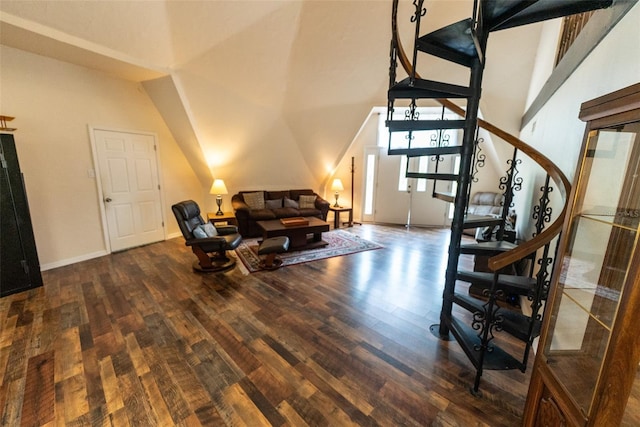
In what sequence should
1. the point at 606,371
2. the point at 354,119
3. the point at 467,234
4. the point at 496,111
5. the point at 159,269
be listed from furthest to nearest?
the point at 467,234 → the point at 354,119 → the point at 496,111 → the point at 159,269 → the point at 606,371

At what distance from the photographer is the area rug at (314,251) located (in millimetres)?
3645

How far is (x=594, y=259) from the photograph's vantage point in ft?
3.28

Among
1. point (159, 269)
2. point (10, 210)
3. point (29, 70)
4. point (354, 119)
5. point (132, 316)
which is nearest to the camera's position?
point (132, 316)

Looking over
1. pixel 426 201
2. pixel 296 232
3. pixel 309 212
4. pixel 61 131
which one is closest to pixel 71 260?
pixel 61 131

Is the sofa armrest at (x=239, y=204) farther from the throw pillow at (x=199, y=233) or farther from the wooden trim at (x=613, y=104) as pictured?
the wooden trim at (x=613, y=104)

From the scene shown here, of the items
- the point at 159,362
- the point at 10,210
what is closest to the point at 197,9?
the point at 10,210

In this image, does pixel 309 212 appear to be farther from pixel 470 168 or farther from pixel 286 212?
pixel 470 168

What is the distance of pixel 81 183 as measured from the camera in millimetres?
3529

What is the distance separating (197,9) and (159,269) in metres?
3.17

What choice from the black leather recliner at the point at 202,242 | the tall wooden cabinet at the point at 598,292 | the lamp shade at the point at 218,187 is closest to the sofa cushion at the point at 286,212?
the lamp shade at the point at 218,187

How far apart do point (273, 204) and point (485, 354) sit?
4669mm

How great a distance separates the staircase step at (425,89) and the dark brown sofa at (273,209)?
3784 mm

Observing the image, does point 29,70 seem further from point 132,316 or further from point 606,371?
point 606,371

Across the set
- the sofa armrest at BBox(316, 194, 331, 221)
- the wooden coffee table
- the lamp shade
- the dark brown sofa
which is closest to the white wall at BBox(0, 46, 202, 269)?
the lamp shade
